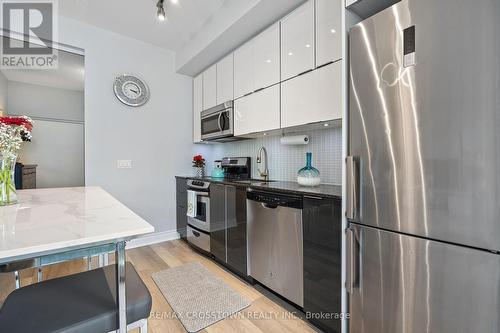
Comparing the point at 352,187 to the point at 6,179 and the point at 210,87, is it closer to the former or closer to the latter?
the point at 6,179

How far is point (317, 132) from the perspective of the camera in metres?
2.29

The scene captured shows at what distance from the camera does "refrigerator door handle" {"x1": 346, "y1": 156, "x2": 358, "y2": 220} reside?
4.15 ft

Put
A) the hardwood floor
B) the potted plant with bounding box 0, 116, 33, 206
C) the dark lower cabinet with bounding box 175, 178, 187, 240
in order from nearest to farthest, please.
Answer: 1. the potted plant with bounding box 0, 116, 33, 206
2. the hardwood floor
3. the dark lower cabinet with bounding box 175, 178, 187, 240

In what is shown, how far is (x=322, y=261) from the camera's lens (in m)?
1.51

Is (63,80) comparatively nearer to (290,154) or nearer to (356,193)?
(290,154)

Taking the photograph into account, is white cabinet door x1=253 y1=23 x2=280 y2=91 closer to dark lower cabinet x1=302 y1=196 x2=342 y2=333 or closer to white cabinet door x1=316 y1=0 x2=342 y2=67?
white cabinet door x1=316 y1=0 x2=342 y2=67

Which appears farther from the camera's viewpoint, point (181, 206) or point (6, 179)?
point (181, 206)

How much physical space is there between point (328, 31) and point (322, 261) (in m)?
1.67

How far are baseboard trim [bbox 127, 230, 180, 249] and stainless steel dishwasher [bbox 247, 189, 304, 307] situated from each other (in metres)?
1.78

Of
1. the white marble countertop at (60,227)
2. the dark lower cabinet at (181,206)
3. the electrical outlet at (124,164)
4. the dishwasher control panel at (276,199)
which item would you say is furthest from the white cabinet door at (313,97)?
the electrical outlet at (124,164)

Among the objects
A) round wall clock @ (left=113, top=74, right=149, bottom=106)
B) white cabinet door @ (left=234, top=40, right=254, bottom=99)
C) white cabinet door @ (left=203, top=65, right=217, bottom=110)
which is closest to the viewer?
white cabinet door @ (left=234, top=40, right=254, bottom=99)

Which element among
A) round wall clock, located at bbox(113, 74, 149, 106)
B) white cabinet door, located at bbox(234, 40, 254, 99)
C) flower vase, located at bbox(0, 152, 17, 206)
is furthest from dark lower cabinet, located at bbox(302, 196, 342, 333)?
round wall clock, located at bbox(113, 74, 149, 106)

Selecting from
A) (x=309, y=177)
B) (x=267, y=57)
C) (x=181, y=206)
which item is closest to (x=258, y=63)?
(x=267, y=57)

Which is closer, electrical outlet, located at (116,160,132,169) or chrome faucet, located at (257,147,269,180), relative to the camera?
chrome faucet, located at (257,147,269,180)
